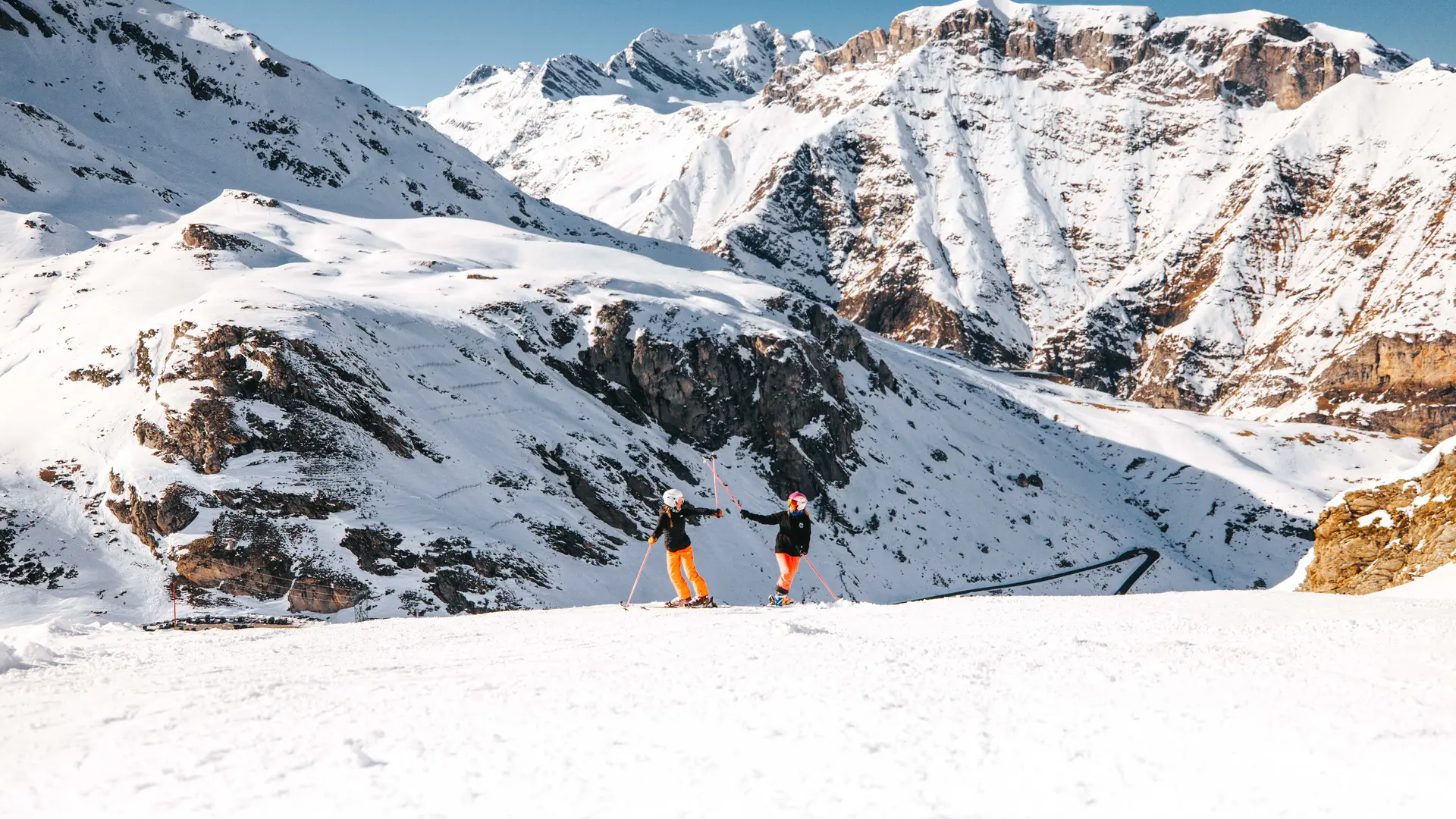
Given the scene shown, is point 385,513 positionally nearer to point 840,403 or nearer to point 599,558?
point 599,558

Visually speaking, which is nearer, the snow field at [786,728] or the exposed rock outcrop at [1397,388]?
the snow field at [786,728]

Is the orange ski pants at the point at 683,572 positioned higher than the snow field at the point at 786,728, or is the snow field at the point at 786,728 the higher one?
the snow field at the point at 786,728

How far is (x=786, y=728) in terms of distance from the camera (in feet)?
19.7

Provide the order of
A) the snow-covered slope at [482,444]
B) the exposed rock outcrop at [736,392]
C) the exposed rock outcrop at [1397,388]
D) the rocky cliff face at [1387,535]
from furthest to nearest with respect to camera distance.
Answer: the exposed rock outcrop at [1397,388] → the exposed rock outcrop at [736,392] → the snow-covered slope at [482,444] → the rocky cliff face at [1387,535]

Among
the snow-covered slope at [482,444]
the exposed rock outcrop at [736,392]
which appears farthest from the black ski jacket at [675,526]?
the exposed rock outcrop at [736,392]

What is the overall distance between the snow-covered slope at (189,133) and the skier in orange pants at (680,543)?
76.2 meters

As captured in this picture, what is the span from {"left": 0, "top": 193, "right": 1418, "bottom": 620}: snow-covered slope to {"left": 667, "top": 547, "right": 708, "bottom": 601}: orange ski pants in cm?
1708

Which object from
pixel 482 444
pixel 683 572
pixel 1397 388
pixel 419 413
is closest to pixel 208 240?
pixel 419 413

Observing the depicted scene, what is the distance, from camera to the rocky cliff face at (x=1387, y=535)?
14500mm

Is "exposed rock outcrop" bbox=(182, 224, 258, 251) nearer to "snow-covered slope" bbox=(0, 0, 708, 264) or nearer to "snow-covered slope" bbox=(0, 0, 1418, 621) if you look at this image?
"snow-covered slope" bbox=(0, 0, 1418, 621)

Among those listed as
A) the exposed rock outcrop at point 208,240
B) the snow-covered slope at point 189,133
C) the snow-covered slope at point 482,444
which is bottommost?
the snow-covered slope at point 482,444

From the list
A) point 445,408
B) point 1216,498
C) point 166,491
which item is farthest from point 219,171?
point 1216,498

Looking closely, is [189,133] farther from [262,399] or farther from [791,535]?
[791,535]

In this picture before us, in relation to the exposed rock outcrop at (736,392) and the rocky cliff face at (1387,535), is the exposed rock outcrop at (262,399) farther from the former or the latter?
the rocky cliff face at (1387,535)
